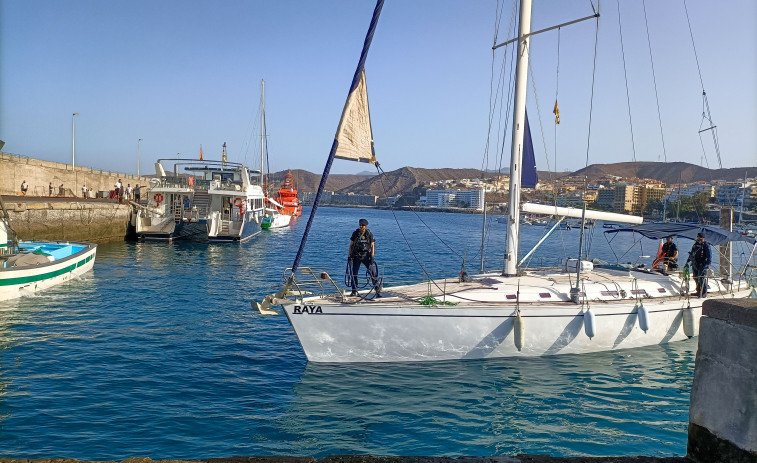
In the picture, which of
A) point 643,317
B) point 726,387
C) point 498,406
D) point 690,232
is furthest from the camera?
point 690,232

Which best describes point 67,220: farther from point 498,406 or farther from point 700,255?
point 700,255

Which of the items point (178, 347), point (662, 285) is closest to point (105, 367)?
point (178, 347)

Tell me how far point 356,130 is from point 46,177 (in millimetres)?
46523

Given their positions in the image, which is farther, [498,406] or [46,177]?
[46,177]

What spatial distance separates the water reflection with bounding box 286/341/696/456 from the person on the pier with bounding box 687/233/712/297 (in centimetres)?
254

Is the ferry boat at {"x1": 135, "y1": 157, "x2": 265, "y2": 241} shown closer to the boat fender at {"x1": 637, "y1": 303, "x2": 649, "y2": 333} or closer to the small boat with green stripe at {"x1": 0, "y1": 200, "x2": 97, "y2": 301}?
the small boat with green stripe at {"x1": 0, "y1": 200, "x2": 97, "y2": 301}

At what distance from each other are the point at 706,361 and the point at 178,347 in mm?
12239

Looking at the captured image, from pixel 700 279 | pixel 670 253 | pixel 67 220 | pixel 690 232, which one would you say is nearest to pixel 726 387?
pixel 700 279

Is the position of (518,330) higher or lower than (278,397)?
higher

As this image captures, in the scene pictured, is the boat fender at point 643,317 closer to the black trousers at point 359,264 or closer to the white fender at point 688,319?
the white fender at point 688,319

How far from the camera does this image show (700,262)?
15.0m

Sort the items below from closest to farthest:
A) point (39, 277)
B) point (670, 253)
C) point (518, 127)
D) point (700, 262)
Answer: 1. point (518, 127)
2. point (700, 262)
3. point (670, 253)
4. point (39, 277)

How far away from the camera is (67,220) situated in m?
33.8

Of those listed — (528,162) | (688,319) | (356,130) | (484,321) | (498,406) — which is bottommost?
(498,406)
